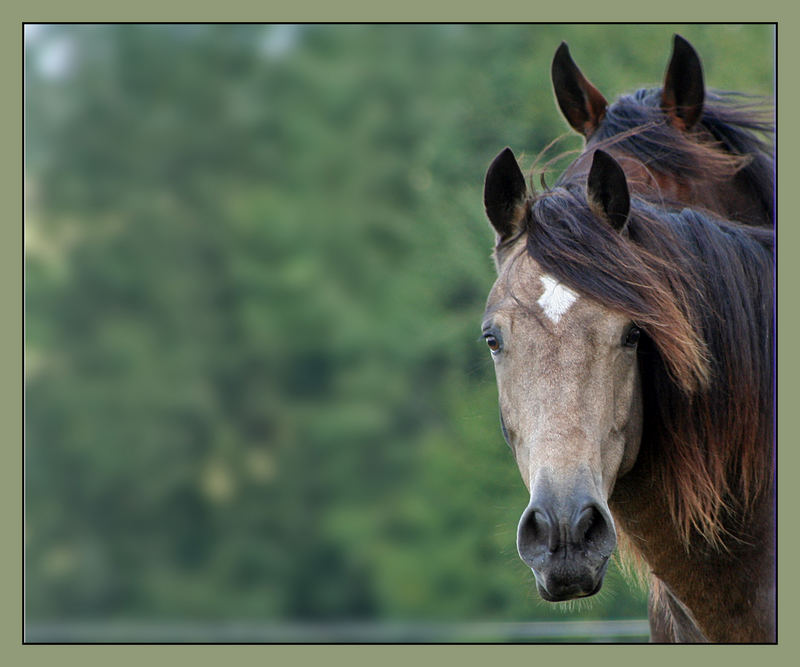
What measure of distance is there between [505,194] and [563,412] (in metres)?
0.51

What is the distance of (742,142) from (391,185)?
9759mm

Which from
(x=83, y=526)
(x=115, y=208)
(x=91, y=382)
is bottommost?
(x=83, y=526)

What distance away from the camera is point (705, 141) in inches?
88.4

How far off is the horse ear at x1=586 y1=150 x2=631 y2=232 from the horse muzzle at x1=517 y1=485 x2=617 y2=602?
56 cm

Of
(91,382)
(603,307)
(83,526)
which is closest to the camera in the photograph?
(603,307)

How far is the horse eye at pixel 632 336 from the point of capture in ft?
5.27

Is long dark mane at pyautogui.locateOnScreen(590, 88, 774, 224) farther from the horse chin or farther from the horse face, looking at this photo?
the horse chin

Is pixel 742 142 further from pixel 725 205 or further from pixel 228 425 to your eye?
pixel 228 425

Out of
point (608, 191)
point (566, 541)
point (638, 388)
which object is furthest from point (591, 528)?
point (608, 191)

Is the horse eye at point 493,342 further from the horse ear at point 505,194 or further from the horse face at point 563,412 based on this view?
the horse ear at point 505,194

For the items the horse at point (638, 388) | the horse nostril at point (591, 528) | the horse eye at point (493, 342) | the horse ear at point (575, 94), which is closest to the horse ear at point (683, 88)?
the horse ear at point (575, 94)

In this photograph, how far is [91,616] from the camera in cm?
1055

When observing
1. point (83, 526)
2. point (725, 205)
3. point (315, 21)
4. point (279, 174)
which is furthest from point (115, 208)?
point (725, 205)

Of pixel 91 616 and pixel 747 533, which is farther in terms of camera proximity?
pixel 91 616
